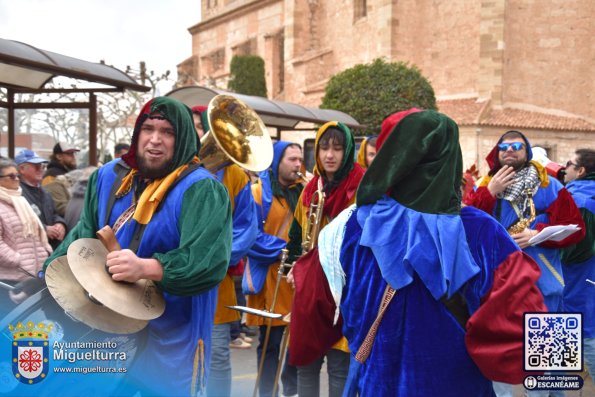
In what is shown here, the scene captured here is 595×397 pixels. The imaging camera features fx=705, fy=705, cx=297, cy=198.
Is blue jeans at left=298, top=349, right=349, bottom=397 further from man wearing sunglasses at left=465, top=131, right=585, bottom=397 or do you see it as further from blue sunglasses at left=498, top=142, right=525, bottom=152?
blue sunglasses at left=498, top=142, right=525, bottom=152

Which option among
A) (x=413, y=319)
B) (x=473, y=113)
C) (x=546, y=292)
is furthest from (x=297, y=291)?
(x=473, y=113)

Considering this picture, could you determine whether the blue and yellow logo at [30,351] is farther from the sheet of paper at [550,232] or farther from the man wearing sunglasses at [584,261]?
the man wearing sunglasses at [584,261]

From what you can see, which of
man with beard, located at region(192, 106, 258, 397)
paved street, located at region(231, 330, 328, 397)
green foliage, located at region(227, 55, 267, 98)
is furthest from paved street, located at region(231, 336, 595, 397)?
green foliage, located at region(227, 55, 267, 98)

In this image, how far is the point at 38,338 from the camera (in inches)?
118

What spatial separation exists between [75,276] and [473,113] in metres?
26.7

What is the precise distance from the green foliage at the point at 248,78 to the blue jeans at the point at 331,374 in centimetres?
3820

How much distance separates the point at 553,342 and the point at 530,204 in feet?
8.12

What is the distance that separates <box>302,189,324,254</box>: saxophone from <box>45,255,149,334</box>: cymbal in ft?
6.55

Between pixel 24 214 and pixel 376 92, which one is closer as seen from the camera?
pixel 24 214

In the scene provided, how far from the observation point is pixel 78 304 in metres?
2.81

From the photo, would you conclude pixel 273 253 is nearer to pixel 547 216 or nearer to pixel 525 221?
pixel 525 221

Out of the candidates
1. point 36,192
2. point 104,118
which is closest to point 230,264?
point 36,192

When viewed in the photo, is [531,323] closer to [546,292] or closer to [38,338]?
[38,338]

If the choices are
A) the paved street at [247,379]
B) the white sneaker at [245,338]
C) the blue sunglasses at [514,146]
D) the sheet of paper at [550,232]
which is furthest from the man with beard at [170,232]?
the white sneaker at [245,338]
